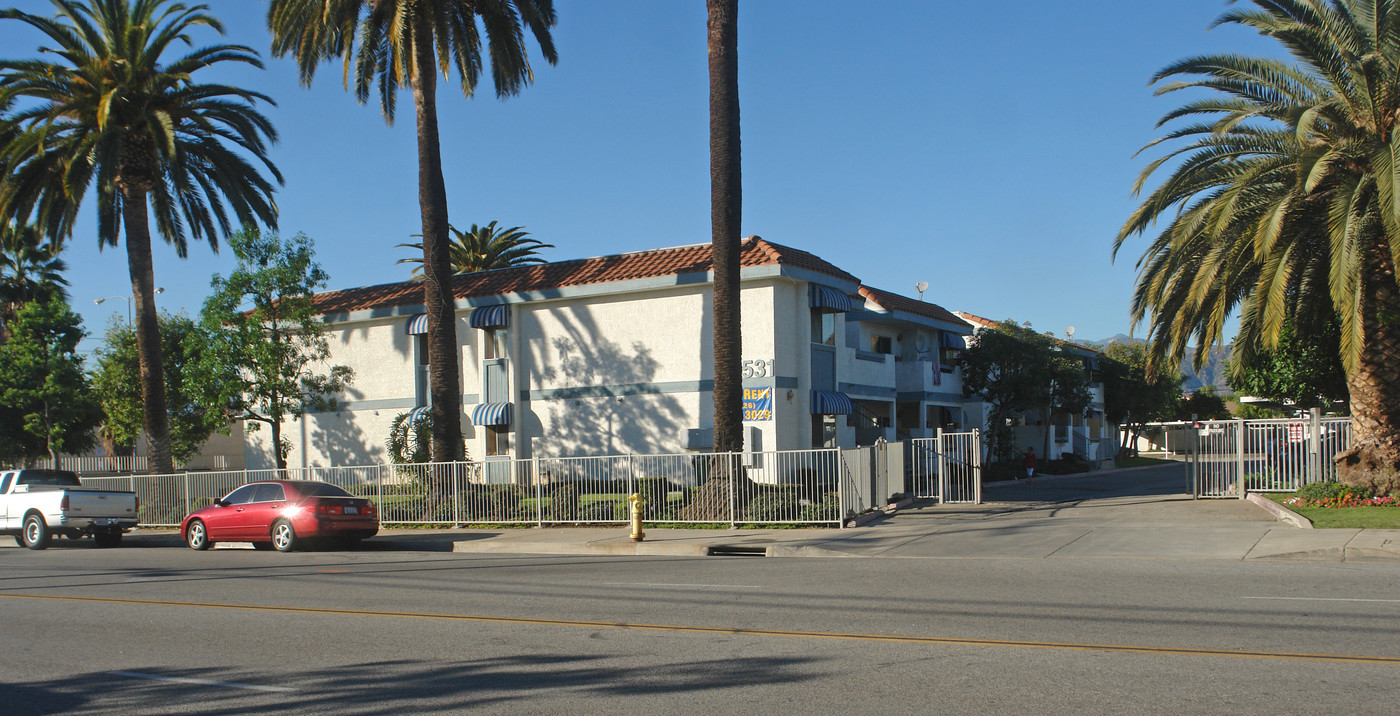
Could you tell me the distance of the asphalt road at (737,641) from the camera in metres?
6.57

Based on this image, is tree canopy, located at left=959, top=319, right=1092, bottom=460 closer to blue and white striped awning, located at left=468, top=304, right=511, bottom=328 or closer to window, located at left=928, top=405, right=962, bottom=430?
window, located at left=928, top=405, right=962, bottom=430

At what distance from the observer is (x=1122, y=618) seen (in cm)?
905

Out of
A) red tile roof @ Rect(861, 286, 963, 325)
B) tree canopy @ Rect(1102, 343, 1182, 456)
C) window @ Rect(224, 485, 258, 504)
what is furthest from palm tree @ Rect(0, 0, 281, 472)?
tree canopy @ Rect(1102, 343, 1182, 456)

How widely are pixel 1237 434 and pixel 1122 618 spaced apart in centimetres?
1452

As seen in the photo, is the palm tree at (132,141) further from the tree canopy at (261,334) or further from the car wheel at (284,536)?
the car wheel at (284,536)

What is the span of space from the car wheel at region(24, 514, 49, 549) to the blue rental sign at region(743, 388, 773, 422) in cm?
1647

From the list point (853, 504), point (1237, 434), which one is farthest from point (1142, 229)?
point (853, 504)

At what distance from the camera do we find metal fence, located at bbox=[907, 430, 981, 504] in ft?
80.2

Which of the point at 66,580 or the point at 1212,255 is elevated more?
the point at 1212,255

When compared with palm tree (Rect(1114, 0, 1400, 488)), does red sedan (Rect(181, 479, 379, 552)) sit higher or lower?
lower

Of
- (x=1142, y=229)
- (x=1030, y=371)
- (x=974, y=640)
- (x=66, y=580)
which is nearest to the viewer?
(x=974, y=640)

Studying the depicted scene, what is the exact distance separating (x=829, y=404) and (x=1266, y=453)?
1062 centimetres

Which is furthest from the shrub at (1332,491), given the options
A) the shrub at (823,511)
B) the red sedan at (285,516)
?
the red sedan at (285,516)

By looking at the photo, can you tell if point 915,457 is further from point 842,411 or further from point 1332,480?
point 1332,480
